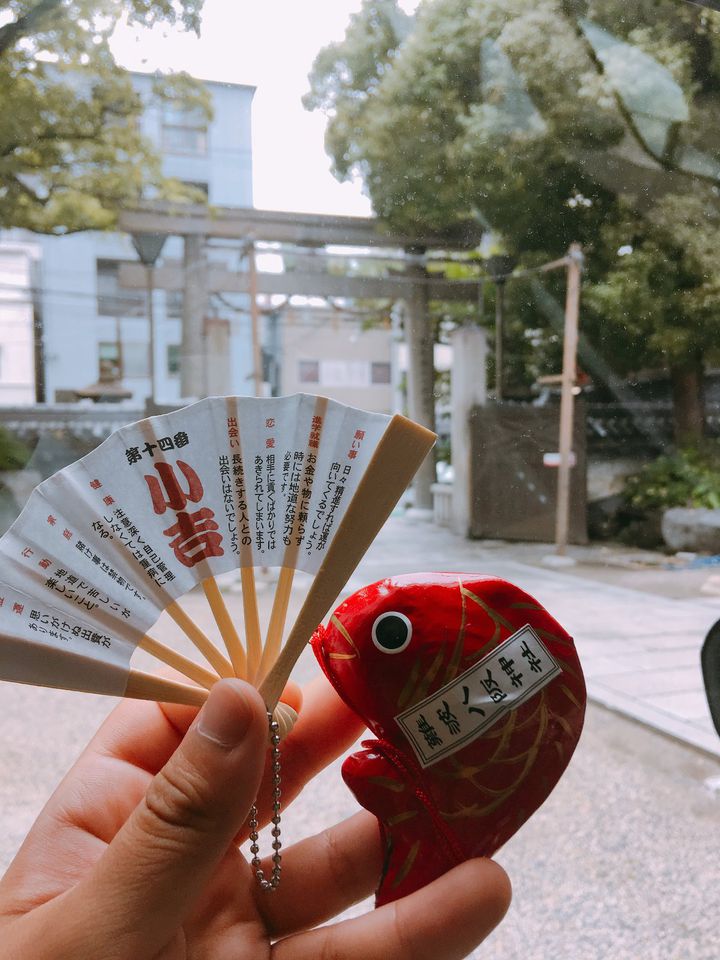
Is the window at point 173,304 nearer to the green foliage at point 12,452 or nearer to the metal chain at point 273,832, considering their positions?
the green foliage at point 12,452

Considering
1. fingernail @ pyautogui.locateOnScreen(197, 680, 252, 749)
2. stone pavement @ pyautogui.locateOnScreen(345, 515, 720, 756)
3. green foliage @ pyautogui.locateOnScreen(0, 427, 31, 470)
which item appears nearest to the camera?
fingernail @ pyautogui.locateOnScreen(197, 680, 252, 749)

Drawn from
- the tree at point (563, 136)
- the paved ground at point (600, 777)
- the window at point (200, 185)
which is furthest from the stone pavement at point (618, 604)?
the window at point (200, 185)

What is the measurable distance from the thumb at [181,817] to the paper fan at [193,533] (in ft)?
0.13

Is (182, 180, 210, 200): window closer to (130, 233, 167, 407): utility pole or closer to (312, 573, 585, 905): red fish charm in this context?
(130, 233, 167, 407): utility pole

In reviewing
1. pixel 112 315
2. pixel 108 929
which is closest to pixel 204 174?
pixel 112 315

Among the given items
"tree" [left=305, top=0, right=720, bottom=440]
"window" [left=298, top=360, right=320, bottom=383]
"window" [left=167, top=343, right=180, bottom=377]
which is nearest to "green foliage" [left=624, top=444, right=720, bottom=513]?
"tree" [left=305, top=0, right=720, bottom=440]

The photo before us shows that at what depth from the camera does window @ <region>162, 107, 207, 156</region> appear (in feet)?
2.12

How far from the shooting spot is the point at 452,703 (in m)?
0.42

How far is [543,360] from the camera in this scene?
2.30 ft

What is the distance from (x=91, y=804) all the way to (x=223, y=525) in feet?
0.78

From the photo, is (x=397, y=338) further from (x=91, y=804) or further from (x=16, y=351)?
(x=91, y=804)

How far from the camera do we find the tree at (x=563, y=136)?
0.65 metres

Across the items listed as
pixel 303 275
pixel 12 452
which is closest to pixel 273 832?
pixel 12 452

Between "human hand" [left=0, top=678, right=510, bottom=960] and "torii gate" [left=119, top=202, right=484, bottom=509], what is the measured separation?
32 cm
